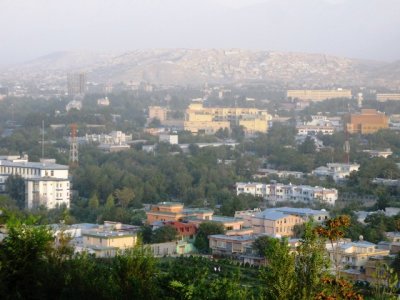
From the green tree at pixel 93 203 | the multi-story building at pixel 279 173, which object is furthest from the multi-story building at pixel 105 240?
the multi-story building at pixel 279 173

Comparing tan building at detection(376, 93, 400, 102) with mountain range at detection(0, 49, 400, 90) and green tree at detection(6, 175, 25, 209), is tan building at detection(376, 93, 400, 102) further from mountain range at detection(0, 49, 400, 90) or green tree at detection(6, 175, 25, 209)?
green tree at detection(6, 175, 25, 209)

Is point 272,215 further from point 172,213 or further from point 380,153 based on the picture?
point 380,153

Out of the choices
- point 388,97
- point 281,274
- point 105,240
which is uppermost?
point 281,274

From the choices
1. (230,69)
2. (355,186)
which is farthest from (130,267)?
(230,69)

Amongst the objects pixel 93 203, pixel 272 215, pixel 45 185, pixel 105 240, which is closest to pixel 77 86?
pixel 45 185

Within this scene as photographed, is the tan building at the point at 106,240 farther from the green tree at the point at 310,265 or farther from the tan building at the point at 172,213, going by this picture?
the green tree at the point at 310,265

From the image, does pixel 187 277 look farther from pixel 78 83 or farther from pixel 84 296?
pixel 78 83

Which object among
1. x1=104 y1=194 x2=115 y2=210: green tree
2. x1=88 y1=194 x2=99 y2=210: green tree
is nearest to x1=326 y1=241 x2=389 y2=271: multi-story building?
x1=104 y1=194 x2=115 y2=210: green tree
